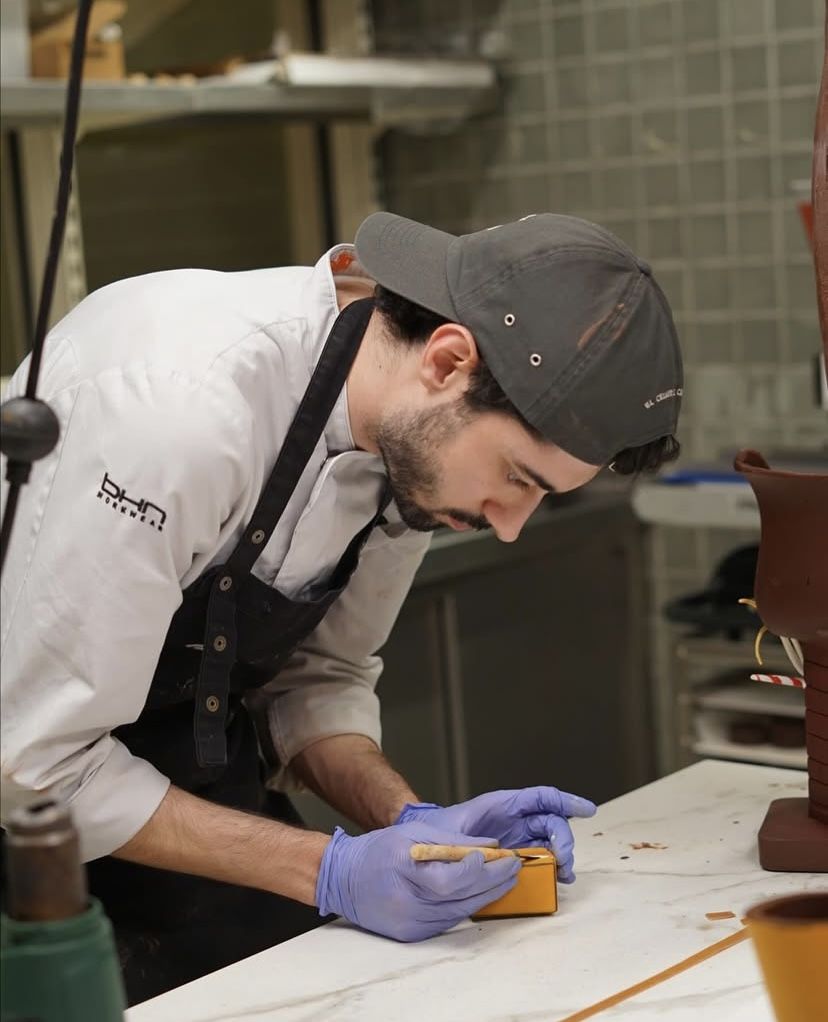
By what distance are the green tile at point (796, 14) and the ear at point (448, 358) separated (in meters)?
1.85

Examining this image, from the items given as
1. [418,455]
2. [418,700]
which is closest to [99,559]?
[418,455]

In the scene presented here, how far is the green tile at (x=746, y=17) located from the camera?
121 inches

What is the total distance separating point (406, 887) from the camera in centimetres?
142

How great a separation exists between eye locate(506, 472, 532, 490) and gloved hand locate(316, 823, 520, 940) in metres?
0.36

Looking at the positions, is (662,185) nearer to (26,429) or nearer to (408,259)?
(408,259)

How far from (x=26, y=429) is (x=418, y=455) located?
2.20 ft

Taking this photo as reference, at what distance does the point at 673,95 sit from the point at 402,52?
0.74 meters

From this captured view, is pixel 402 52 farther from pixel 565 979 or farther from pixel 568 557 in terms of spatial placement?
pixel 565 979

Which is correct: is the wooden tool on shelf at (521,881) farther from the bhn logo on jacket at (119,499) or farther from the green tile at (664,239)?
the green tile at (664,239)

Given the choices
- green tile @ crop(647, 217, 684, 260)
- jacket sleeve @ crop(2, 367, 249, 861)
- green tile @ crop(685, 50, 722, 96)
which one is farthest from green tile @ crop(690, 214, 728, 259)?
jacket sleeve @ crop(2, 367, 249, 861)

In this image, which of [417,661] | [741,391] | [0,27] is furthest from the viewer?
[741,391]

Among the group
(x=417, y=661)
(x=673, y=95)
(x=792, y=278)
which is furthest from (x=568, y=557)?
(x=673, y=95)

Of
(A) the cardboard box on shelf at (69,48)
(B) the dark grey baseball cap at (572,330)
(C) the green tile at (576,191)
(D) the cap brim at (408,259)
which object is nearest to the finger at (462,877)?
(B) the dark grey baseball cap at (572,330)

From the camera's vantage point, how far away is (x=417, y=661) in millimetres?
2957
